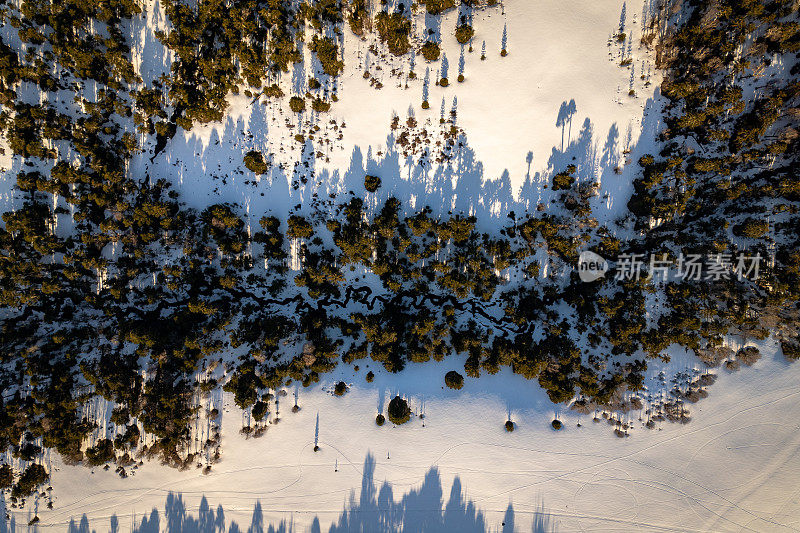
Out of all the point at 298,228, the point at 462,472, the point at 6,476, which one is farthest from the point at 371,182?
the point at 6,476

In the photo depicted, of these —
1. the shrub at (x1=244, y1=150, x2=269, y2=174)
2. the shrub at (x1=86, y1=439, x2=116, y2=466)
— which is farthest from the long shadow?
the shrub at (x1=244, y1=150, x2=269, y2=174)

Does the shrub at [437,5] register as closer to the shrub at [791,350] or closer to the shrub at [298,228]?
the shrub at [298,228]

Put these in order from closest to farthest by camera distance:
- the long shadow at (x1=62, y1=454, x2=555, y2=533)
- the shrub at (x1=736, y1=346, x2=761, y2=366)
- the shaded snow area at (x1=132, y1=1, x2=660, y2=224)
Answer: the shaded snow area at (x1=132, y1=1, x2=660, y2=224)
the shrub at (x1=736, y1=346, x2=761, y2=366)
the long shadow at (x1=62, y1=454, x2=555, y2=533)

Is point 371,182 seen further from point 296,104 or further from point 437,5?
point 437,5

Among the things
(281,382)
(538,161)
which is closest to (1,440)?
(281,382)

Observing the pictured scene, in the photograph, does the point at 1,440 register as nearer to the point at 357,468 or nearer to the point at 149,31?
the point at 357,468

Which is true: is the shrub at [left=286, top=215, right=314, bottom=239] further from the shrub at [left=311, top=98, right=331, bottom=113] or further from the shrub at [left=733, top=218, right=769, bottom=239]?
the shrub at [left=733, top=218, right=769, bottom=239]
